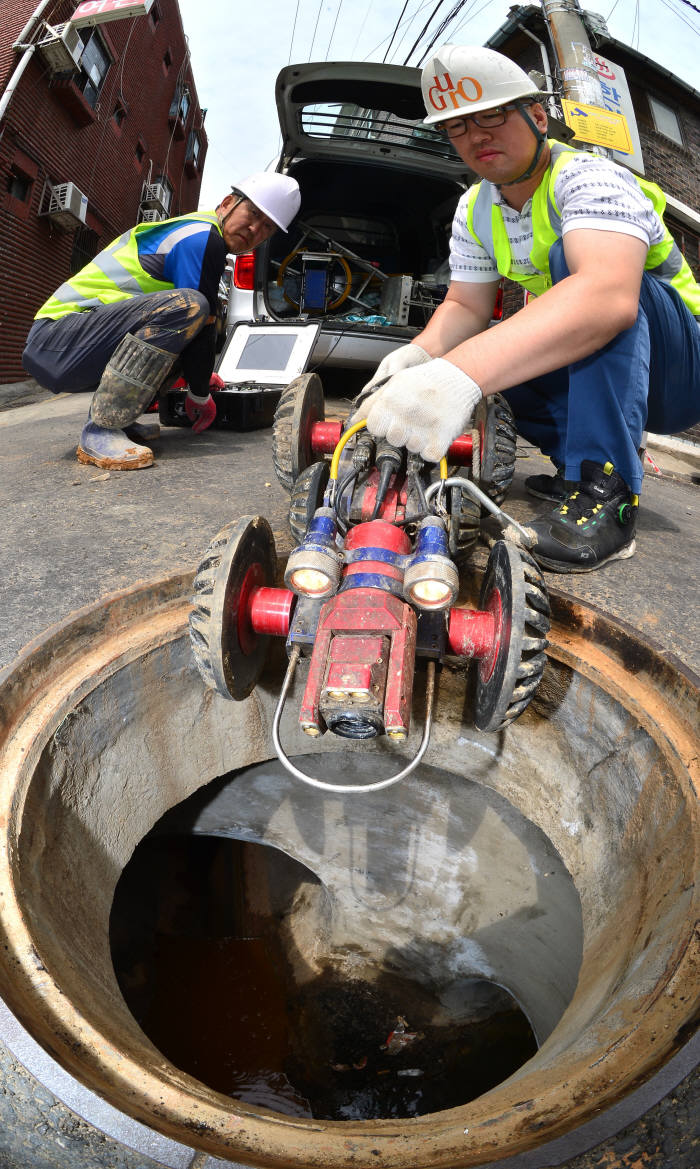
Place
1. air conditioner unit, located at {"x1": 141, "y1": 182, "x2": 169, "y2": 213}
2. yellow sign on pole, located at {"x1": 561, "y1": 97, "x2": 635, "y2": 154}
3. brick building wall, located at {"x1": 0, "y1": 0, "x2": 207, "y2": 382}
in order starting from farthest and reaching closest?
1. air conditioner unit, located at {"x1": 141, "y1": 182, "x2": 169, "y2": 213}
2. brick building wall, located at {"x1": 0, "y1": 0, "x2": 207, "y2": 382}
3. yellow sign on pole, located at {"x1": 561, "y1": 97, "x2": 635, "y2": 154}

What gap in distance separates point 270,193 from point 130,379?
1078 millimetres

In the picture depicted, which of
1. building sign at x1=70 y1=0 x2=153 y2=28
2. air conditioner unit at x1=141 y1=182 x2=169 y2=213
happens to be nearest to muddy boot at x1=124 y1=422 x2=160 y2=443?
building sign at x1=70 y1=0 x2=153 y2=28

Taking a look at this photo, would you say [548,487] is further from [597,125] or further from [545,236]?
[597,125]

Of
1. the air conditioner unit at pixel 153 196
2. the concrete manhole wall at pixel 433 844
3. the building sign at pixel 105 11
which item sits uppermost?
the building sign at pixel 105 11

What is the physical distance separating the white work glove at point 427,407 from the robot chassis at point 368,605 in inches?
3.4

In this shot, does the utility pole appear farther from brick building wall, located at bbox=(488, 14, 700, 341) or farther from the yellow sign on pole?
brick building wall, located at bbox=(488, 14, 700, 341)

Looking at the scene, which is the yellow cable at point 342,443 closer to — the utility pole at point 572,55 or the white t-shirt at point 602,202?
the white t-shirt at point 602,202

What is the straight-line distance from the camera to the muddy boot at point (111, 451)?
124 inches

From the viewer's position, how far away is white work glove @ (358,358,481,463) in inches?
65.3

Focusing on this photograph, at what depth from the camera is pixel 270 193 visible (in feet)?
9.80

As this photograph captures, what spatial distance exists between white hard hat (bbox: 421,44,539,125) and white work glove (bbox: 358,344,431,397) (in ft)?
2.22

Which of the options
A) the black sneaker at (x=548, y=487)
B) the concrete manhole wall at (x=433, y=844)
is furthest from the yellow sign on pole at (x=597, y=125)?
the concrete manhole wall at (x=433, y=844)

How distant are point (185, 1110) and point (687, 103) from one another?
1443 cm

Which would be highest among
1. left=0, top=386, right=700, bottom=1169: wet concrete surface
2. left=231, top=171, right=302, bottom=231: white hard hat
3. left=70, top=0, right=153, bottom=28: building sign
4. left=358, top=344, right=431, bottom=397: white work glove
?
→ left=70, top=0, right=153, bottom=28: building sign
